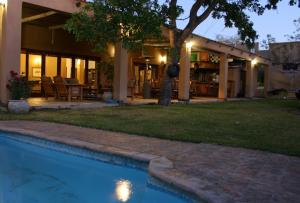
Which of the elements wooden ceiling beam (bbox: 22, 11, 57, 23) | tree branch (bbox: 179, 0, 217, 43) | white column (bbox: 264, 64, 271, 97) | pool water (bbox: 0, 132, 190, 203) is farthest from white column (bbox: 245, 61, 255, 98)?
pool water (bbox: 0, 132, 190, 203)

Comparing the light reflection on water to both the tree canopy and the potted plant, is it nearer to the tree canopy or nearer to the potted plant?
the potted plant

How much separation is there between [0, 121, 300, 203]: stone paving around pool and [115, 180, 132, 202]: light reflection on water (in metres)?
0.46

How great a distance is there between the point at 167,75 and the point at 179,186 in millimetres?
12095

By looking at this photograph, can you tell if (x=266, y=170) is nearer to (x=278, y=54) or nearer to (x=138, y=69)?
(x=138, y=69)

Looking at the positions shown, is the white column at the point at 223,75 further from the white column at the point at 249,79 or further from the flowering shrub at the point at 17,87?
the flowering shrub at the point at 17,87

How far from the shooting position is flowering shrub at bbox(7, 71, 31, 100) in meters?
12.0

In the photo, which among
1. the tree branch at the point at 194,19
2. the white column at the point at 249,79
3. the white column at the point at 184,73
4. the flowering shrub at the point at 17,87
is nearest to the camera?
the flowering shrub at the point at 17,87

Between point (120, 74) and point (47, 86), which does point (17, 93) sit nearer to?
point (47, 86)

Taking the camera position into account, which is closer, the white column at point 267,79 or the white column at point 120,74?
the white column at point 120,74

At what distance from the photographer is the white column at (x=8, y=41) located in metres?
12.4

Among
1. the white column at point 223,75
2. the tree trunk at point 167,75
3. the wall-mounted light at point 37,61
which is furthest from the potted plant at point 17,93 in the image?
the white column at point 223,75

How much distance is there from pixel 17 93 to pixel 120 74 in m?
5.17

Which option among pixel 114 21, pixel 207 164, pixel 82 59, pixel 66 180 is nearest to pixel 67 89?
pixel 114 21

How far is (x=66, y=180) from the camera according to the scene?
21.2 ft
